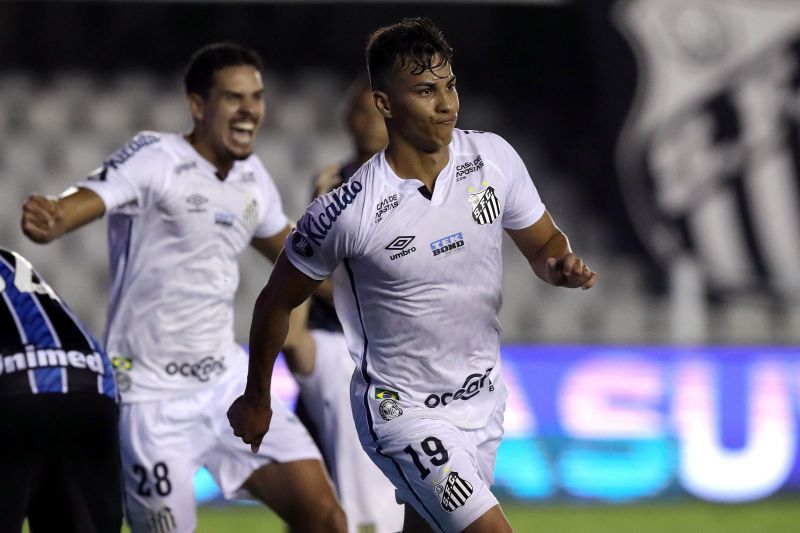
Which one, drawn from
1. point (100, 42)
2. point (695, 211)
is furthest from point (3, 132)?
point (695, 211)

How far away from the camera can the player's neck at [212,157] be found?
554 cm

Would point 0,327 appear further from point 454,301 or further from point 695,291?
point 695,291

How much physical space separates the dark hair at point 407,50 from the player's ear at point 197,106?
4.49ft

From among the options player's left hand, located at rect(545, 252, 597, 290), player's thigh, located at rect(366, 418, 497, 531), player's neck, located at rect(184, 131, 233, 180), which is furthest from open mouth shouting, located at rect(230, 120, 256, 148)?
player's left hand, located at rect(545, 252, 597, 290)

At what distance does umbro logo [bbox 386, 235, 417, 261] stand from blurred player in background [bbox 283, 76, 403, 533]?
1683mm

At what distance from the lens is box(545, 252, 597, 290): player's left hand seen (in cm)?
418

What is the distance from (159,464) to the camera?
17.4ft

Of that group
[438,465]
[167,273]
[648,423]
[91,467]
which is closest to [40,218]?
[167,273]

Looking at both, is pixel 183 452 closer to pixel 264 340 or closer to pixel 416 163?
pixel 264 340

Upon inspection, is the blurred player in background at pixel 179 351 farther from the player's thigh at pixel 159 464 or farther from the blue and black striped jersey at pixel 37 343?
the blue and black striped jersey at pixel 37 343

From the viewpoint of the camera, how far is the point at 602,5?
1053 centimetres

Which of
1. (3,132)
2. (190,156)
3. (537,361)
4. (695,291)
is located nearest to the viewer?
(190,156)

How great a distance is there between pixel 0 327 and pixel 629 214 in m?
7.53

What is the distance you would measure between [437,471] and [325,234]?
30.4 inches
